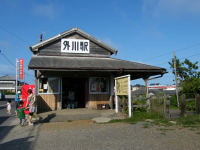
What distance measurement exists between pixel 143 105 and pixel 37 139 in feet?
19.8

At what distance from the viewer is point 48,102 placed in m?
12.4

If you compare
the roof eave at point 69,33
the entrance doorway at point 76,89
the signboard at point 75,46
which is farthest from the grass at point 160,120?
the signboard at point 75,46

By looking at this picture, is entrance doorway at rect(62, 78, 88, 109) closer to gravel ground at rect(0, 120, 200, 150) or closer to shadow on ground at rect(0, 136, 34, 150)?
gravel ground at rect(0, 120, 200, 150)

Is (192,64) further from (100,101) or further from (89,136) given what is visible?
(89,136)

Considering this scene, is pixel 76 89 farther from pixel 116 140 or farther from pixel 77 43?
pixel 116 140

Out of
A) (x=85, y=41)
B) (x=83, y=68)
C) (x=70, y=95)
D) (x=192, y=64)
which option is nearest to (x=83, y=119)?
(x=83, y=68)

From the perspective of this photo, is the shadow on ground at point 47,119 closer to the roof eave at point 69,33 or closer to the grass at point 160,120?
the grass at point 160,120

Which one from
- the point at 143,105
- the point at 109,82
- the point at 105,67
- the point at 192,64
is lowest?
the point at 143,105

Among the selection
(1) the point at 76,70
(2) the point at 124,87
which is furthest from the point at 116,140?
(1) the point at 76,70

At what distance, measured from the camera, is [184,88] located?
20.2 m

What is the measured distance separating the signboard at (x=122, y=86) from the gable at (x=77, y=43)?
189 inches

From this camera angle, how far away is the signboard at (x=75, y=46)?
14.6m

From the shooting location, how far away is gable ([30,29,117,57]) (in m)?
14.1

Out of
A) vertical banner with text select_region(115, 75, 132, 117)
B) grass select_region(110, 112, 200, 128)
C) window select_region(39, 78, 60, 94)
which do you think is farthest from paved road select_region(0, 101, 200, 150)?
window select_region(39, 78, 60, 94)
